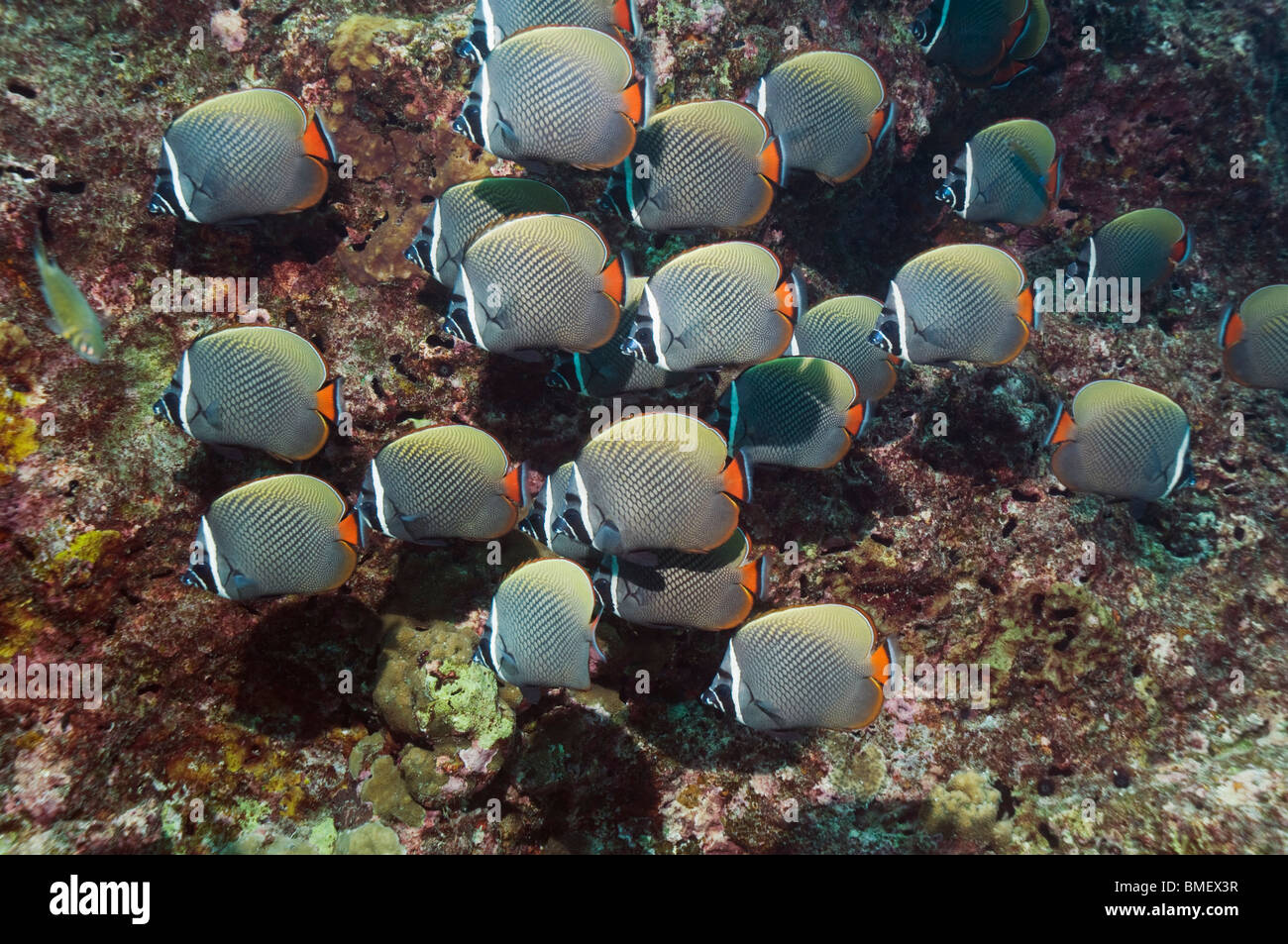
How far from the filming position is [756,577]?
2949 mm

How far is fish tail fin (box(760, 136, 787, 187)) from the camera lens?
3133mm

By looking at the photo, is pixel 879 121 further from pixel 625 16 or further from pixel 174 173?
pixel 174 173

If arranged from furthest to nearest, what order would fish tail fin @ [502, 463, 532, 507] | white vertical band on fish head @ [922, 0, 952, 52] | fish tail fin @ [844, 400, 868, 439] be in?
1. white vertical band on fish head @ [922, 0, 952, 52]
2. fish tail fin @ [844, 400, 868, 439]
3. fish tail fin @ [502, 463, 532, 507]

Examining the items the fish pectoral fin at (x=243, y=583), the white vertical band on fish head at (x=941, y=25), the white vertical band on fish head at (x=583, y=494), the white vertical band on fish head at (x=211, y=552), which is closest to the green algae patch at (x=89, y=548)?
the white vertical band on fish head at (x=211, y=552)

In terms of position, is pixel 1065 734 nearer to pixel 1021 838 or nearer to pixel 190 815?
pixel 1021 838

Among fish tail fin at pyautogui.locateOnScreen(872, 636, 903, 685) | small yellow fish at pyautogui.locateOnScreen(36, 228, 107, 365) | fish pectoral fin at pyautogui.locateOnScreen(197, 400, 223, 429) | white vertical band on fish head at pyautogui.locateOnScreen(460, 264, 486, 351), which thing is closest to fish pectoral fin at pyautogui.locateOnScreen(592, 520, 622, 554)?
Answer: white vertical band on fish head at pyautogui.locateOnScreen(460, 264, 486, 351)

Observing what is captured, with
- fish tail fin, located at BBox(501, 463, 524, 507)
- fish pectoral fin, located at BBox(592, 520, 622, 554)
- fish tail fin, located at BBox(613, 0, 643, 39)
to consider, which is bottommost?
fish pectoral fin, located at BBox(592, 520, 622, 554)

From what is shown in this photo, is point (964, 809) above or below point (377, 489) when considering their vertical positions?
below

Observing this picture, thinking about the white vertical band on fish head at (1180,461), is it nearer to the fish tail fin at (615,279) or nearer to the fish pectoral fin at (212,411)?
the fish tail fin at (615,279)

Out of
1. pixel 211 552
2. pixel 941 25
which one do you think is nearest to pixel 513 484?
pixel 211 552

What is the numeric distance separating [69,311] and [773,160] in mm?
3190

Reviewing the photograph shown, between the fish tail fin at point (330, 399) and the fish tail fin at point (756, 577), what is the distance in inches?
81.2

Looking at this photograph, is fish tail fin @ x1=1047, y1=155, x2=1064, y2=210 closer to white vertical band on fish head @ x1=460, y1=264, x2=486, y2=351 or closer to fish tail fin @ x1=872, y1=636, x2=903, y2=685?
fish tail fin @ x1=872, y1=636, x2=903, y2=685

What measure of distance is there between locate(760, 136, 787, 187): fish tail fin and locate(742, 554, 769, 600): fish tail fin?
1944 millimetres
